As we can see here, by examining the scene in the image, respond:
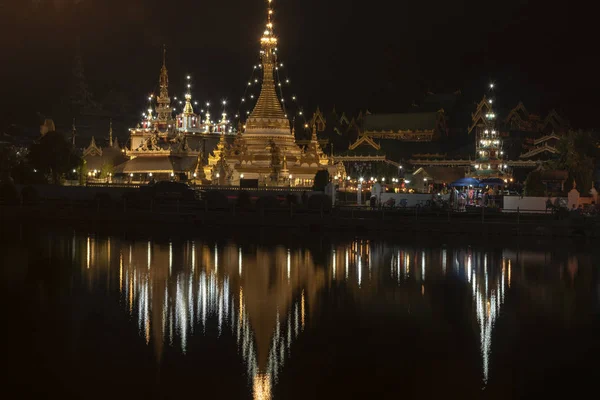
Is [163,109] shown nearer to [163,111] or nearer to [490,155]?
[163,111]

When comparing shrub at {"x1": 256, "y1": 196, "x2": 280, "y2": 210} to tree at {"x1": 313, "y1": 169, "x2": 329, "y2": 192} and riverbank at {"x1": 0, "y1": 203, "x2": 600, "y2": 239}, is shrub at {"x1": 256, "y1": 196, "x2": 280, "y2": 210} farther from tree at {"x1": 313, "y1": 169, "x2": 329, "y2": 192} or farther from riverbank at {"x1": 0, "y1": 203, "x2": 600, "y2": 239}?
tree at {"x1": 313, "y1": 169, "x2": 329, "y2": 192}

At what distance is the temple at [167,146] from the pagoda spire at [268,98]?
3.54 m

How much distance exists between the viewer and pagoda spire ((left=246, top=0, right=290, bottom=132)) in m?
46.2

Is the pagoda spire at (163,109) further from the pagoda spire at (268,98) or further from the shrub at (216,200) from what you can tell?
the shrub at (216,200)

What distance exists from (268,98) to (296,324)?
104 feet

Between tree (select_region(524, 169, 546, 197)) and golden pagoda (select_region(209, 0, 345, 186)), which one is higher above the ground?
golden pagoda (select_region(209, 0, 345, 186))

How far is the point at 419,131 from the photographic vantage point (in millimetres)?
55281

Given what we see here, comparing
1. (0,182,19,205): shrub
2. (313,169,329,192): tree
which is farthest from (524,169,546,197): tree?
(0,182,19,205): shrub

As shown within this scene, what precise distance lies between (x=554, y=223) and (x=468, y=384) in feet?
67.2

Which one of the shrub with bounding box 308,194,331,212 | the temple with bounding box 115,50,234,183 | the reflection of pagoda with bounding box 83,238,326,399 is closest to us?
the reflection of pagoda with bounding box 83,238,326,399

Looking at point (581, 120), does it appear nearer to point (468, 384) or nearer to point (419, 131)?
point (419, 131)

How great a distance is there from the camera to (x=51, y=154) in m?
43.9

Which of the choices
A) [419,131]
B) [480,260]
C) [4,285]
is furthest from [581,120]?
[4,285]

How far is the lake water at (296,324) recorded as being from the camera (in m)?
12.2
